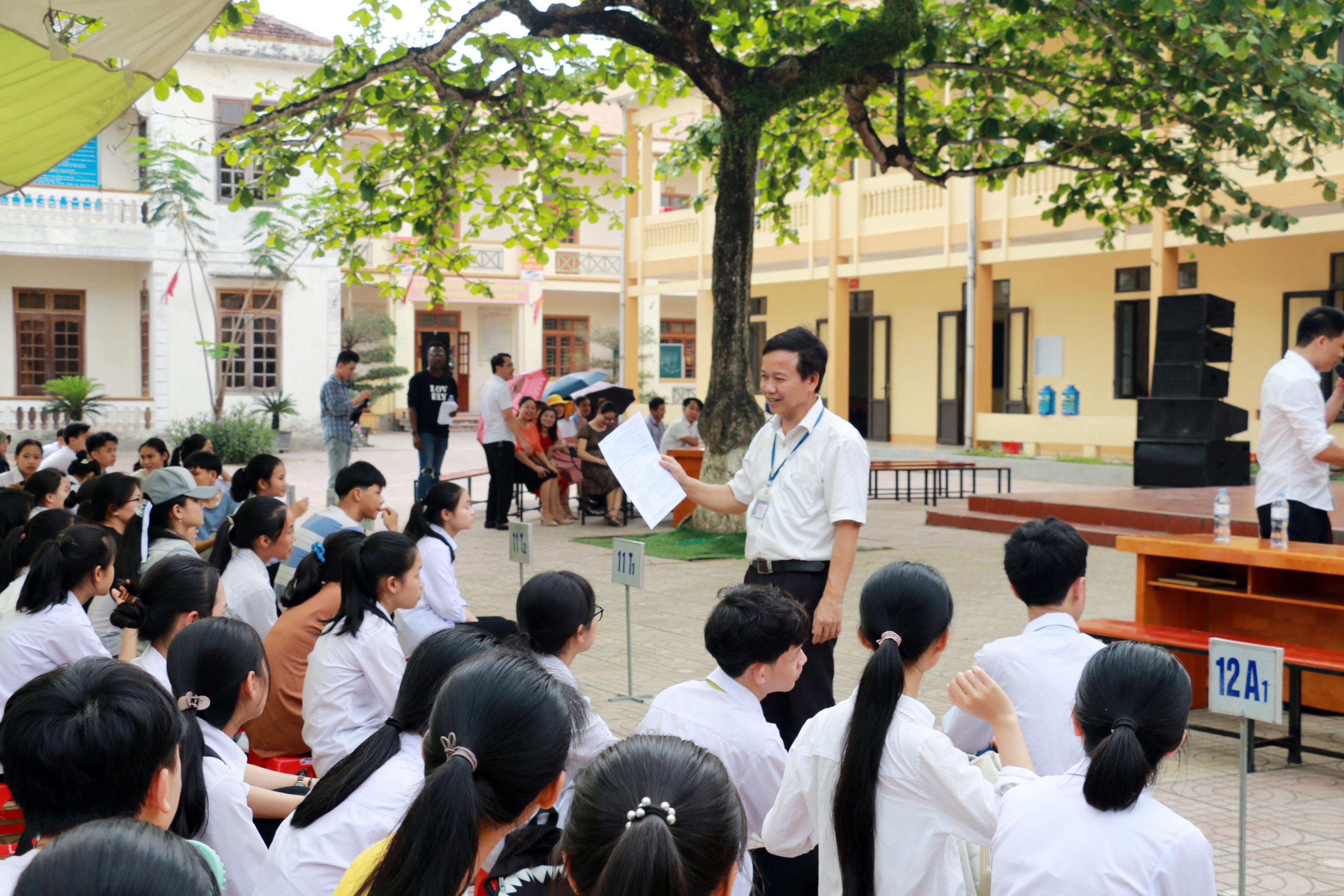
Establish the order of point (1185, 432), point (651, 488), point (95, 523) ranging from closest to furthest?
point (651, 488), point (95, 523), point (1185, 432)

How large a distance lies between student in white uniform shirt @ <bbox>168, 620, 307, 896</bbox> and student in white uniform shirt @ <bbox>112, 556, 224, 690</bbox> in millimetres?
634

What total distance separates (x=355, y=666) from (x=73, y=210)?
23.3 m

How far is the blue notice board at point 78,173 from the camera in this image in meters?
23.7

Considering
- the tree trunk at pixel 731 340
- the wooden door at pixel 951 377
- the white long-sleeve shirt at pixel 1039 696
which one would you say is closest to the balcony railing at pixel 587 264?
the wooden door at pixel 951 377

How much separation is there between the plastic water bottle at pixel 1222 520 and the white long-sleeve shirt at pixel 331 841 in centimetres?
453

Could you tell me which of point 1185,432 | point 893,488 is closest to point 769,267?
point 893,488

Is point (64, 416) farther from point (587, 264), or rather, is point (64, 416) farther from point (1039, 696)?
point (1039, 696)

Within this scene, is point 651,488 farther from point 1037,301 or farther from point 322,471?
point 1037,301

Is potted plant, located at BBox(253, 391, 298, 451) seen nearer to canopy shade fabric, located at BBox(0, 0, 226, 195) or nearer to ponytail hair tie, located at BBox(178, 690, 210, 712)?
canopy shade fabric, located at BBox(0, 0, 226, 195)

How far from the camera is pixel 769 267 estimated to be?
2609 cm

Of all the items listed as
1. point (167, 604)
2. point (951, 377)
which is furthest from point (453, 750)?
point (951, 377)

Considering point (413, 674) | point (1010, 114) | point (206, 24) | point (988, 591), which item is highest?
point (1010, 114)

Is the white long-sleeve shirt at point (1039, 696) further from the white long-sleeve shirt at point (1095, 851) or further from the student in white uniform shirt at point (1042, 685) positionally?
the white long-sleeve shirt at point (1095, 851)

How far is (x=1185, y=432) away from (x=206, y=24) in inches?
492
